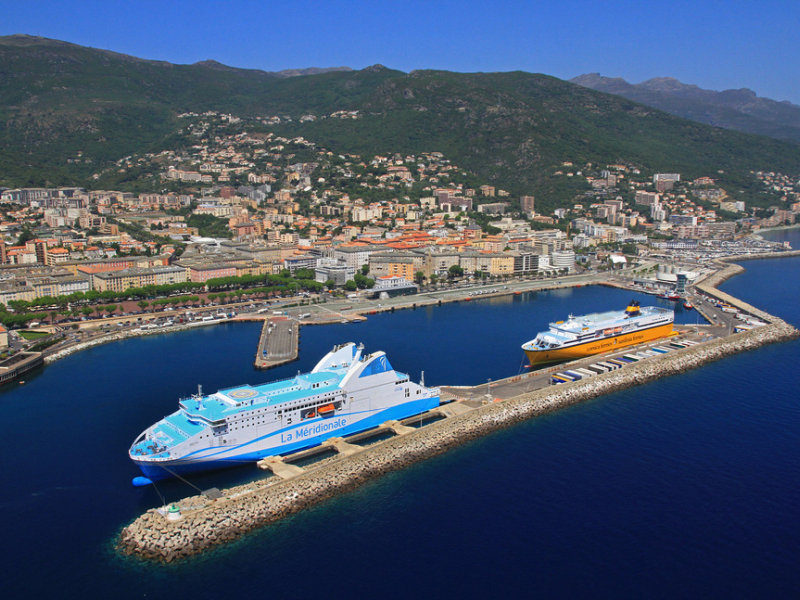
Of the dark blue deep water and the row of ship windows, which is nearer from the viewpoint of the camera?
the dark blue deep water

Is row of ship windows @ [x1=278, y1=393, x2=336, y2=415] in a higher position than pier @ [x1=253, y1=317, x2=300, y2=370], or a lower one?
higher

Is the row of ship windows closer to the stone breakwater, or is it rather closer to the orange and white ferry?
the stone breakwater

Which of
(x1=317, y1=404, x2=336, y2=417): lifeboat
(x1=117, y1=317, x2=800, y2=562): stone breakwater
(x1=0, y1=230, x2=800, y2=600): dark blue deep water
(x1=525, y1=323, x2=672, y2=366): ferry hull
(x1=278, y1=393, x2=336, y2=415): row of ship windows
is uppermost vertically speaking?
(x1=278, y1=393, x2=336, y2=415): row of ship windows

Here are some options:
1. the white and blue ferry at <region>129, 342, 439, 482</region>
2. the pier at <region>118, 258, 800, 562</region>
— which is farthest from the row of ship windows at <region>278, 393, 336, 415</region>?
the pier at <region>118, 258, 800, 562</region>

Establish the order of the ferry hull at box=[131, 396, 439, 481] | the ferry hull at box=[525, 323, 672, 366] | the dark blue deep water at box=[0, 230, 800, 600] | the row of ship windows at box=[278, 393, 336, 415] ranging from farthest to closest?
1. the ferry hull at box=[525, 323, 672, 366]
2. the row of ship windows at box=[278, 393, 336, 415]
3. the ferry hull at box=[131, 396, 439, 481]
4. the dark blue deep water at box=[0, 230, 800, 600]

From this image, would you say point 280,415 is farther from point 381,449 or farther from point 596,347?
point 596,347

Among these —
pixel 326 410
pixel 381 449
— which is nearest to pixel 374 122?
pixel 326 410
